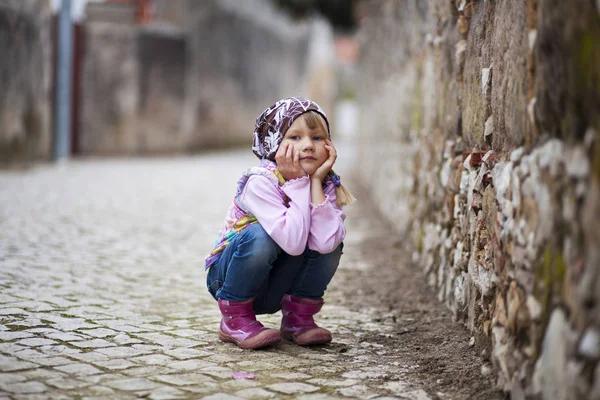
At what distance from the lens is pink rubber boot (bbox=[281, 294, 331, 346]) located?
9.43 ft

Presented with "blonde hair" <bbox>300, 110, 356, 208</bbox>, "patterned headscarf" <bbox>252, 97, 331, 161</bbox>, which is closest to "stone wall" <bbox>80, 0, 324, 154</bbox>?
"patterned headscarf" <bbox>252, 97, 331, 161</bbox>

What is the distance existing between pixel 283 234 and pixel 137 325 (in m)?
0.83

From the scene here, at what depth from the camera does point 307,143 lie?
9.09 ft

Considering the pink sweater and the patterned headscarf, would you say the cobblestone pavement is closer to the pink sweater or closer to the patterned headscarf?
the pink sweater

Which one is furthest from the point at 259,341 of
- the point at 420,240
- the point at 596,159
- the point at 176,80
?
the point at 176,80

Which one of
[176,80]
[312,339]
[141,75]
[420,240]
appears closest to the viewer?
[312,339]

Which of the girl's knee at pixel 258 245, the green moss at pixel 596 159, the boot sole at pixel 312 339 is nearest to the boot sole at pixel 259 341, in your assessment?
the boot sole at pixel 312 339

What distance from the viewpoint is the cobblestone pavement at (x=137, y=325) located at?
92.4 inches

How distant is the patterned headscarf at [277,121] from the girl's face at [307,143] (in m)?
0.03

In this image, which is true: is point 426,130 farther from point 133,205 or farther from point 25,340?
point 133,205

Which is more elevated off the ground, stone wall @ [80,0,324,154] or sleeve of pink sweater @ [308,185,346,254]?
stone wall @ [80,0,324,154]

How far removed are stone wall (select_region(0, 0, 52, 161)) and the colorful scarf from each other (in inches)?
309

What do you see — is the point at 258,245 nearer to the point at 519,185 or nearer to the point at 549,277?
the point at 519,185

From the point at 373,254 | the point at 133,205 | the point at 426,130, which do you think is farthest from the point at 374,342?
the point at 133,205
